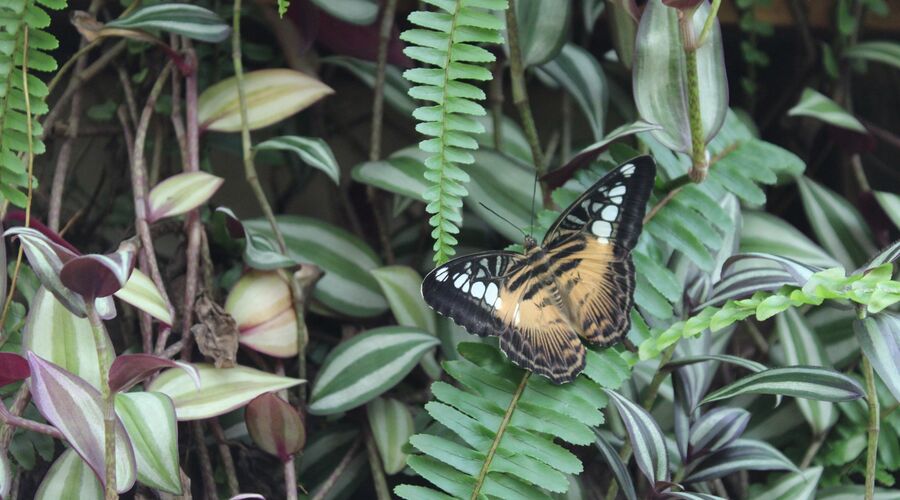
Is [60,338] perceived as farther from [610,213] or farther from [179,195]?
[610,213]

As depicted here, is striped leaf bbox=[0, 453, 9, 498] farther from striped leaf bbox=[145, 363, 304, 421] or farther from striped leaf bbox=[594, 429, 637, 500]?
striped leaf bbox=[594, 429, 637, 500]

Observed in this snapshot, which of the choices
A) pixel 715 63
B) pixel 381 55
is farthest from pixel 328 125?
pixel 715 63

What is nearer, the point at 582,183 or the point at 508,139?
the point at 582,183

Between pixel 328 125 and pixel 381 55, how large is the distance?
0.19 metres

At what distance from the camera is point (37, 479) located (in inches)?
29.9

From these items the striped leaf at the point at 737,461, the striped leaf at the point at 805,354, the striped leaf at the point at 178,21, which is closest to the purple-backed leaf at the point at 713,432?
the striped leaf at the point at 737,461

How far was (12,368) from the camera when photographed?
2.09 feet

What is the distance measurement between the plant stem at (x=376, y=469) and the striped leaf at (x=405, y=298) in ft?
0.38

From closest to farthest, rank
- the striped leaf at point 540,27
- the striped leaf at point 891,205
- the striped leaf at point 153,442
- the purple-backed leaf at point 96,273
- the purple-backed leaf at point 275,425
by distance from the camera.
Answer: the purple-backed leaf at point 96,273, the striped leaf at point 153,442, the purple-backed leaf at point 275,425, the striped leaf at point 540,27, the striped leaf at point 891,205

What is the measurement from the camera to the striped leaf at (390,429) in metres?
0.81

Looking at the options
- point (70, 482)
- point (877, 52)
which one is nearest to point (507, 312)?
point (70, 482)

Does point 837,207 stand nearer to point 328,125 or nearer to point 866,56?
point 866,56

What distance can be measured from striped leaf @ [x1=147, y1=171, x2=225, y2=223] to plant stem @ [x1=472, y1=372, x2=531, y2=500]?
33cm

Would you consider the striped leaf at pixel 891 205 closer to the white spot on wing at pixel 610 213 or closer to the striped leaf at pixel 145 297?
the white spot on wing at pixel 610 213
